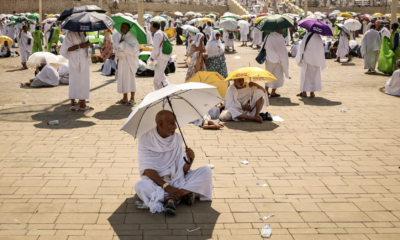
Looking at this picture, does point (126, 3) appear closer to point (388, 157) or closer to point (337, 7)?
point (337, 7)

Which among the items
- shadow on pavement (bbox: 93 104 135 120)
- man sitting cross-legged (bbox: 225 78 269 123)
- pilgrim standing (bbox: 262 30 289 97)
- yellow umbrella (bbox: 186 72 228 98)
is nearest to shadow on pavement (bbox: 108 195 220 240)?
man sitting cross-legged (bbox: 225 78 269 123)

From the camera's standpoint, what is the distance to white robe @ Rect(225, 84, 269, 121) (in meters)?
8.20

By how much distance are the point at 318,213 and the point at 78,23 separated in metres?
5.73

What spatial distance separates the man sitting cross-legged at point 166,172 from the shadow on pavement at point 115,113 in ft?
13.3

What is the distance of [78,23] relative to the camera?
8242 mm

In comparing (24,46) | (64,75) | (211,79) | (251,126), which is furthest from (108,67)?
(251,126)

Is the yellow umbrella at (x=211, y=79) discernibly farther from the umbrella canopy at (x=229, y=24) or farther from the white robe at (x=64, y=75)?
the umbrella canopy at (x=229, y=24)

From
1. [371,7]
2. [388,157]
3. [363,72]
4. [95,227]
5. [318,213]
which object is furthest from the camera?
[371,7]

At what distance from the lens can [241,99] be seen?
8312mm

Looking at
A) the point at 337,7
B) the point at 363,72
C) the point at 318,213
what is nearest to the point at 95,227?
the point at 318,213

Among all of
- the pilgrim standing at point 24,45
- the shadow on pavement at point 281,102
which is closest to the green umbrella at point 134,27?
the shadow on pavement at point 281,102

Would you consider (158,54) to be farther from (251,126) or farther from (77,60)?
(251,126)

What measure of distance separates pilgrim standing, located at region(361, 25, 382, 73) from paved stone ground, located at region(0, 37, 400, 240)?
5.19m

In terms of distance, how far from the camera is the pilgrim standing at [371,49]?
1460 cm
